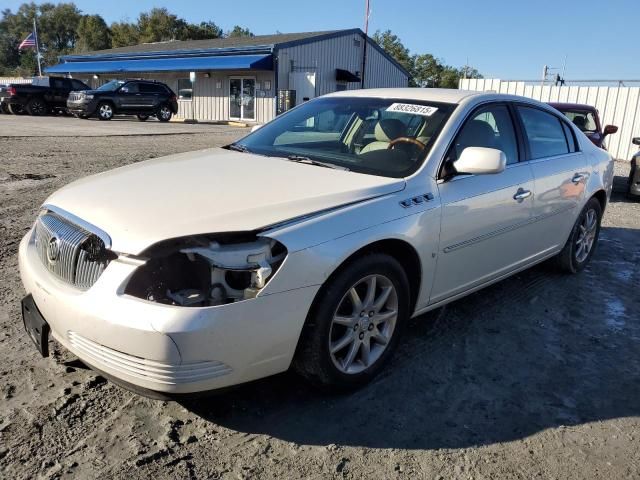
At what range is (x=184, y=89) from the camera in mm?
29984

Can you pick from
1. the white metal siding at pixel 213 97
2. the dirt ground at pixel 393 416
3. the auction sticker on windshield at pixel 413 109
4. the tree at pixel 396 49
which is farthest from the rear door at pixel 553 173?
the tree at pixel 396 49

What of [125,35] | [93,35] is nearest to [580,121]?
[125,35]

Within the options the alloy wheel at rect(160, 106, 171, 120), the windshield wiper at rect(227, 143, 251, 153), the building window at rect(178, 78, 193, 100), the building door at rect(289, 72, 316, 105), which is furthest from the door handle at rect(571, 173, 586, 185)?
the building window at rect(178, 78, 193, 100)

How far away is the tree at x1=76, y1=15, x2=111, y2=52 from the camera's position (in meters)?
75.4

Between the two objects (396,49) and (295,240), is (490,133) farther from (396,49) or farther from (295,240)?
(396,49)

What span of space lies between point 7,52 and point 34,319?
10620 cm

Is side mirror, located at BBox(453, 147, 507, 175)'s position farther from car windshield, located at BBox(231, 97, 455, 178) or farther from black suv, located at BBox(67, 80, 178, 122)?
black suv, located at BBox(67, 80, 178, 122)

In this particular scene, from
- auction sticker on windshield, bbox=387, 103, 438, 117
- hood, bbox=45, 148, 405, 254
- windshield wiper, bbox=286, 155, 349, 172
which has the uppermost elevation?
auction sticker on windshield, bbox=387, 103, 438, 117

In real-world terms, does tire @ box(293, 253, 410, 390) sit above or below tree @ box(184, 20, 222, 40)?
below

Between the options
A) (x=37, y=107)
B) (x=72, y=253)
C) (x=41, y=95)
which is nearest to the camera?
(x=72, y=253)

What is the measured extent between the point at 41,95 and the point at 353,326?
25.7 meters

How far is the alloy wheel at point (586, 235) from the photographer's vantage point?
5.21 m

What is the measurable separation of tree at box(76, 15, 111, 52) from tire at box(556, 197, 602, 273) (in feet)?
266

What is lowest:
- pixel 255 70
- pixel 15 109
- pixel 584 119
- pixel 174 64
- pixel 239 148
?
pixel 15 109
